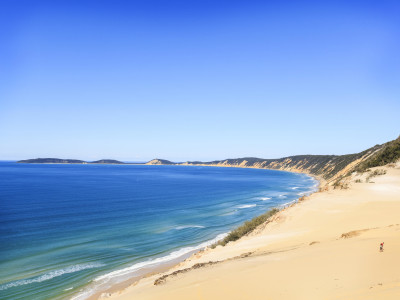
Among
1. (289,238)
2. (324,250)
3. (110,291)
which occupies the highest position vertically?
(324,250)

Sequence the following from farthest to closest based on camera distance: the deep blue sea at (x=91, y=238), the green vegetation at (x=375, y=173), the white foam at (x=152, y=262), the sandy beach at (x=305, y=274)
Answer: the green vegetation at (x=375, y=173) < the white foam at (x=152, y=262) < the deep blue sea at (x=91, y=238) < the sandy beach at (x=305, y=274)

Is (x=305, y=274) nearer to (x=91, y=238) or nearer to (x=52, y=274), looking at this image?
(x=52, y=274)

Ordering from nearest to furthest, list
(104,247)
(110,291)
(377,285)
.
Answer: (377,285) → (110,291) → (104,247)

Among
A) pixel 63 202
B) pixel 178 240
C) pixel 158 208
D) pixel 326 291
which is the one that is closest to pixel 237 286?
pixel 326 291

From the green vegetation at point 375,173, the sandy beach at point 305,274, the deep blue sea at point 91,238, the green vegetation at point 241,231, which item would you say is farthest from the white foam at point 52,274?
the green vegetation at point 375,173

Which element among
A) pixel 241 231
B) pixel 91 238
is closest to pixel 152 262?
pixel 241 231

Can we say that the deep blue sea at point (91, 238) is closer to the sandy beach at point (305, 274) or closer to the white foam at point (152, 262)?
the white foam at point (152, 262)

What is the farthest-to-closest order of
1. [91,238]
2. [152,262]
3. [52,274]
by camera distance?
[91,238] < [152,262] < [52,274]

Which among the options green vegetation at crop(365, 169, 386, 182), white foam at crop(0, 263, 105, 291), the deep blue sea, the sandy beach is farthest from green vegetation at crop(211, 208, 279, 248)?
green vegetation at crop(365, 169, 386, 182)

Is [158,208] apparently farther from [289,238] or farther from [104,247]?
[289,238]

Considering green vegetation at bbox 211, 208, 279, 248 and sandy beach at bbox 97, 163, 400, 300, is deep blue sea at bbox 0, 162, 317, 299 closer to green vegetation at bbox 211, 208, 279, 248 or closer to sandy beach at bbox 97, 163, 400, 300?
green vegetation at bbox 211, 208, 279, 248

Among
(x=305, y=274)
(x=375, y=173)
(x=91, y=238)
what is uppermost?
(x=375, y=173)
